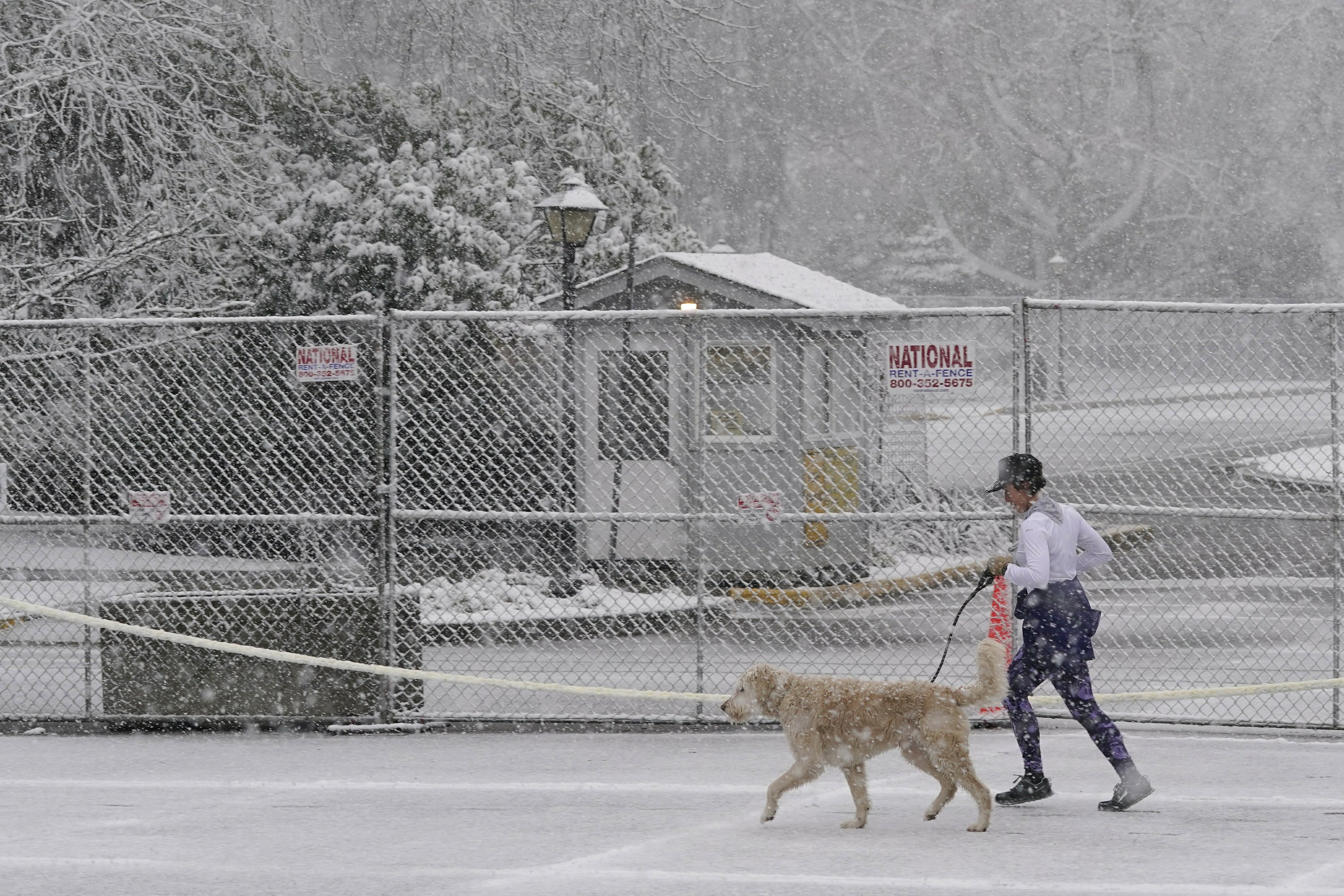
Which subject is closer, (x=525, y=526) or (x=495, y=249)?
(x=525, y=526)

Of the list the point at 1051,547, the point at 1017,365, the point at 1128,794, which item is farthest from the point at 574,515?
the point at 1128,794

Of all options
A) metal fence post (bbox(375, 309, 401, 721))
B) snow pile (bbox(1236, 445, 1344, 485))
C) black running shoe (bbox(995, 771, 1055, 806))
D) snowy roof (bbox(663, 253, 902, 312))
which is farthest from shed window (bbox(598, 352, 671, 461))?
snow pile (bbox(1236, 445, 1344, 485))

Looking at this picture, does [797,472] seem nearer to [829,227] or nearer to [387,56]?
[387,56]

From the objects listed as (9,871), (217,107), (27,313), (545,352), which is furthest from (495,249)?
(9,871)

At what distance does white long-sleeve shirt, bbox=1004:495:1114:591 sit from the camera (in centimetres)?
708

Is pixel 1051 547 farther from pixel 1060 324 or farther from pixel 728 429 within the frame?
pixel 728 429

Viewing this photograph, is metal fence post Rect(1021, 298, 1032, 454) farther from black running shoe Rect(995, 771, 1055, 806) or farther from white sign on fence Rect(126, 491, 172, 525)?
white sign on fence Rect(126, 491, 172, 525)

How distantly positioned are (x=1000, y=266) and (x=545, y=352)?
44472 mm

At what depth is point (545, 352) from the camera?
58.9 feet

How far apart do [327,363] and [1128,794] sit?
4.84 m

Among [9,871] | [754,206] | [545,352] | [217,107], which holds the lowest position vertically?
[9,871]

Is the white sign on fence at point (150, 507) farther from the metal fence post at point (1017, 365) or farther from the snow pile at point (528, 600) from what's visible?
the metal fence post at point (1017, 365)

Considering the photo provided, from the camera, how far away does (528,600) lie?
13.3 m

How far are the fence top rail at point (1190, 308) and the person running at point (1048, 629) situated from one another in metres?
1.51
